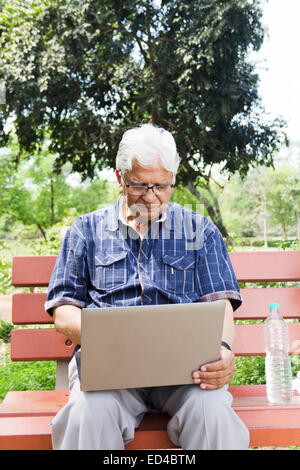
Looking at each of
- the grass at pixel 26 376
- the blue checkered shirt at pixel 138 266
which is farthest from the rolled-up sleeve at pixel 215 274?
the grass at pixel 26 376

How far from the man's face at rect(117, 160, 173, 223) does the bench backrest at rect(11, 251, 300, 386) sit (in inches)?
20.5

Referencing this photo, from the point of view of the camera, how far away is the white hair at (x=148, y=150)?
182 cm

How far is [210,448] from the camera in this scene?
139cm

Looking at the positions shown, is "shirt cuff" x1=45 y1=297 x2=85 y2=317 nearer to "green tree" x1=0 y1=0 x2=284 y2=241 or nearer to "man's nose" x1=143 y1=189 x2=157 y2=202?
"man's nose" x1=143 y1=189 x2=157 y2=202

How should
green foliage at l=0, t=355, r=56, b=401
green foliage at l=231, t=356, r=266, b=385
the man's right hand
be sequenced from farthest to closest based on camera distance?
green foliage at l=0, t=355, r=56, b=401
green foliage at l=231, t=356, r=266, b=385
the man's right hand

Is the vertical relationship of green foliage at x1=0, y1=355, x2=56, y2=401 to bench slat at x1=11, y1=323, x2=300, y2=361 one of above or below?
below

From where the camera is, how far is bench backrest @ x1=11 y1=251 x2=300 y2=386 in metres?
2.14

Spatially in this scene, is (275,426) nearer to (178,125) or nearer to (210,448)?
(210,448)

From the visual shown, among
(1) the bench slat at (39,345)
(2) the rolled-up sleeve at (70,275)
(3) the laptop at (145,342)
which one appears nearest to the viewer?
(3) the laptop at (145,342)

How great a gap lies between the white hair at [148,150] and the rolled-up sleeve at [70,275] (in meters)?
0.36

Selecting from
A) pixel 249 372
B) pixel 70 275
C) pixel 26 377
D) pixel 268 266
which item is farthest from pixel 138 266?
pixel 26 377

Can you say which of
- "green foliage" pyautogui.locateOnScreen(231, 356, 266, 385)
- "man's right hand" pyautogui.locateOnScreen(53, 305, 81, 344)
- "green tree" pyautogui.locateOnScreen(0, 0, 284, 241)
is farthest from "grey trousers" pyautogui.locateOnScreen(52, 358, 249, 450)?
"green tree" pyautogui.locateOnScreen(0, 0, 284, 241)

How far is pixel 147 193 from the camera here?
1863 mm

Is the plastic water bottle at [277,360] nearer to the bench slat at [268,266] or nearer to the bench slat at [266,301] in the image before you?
the bench slat at [266,301]
